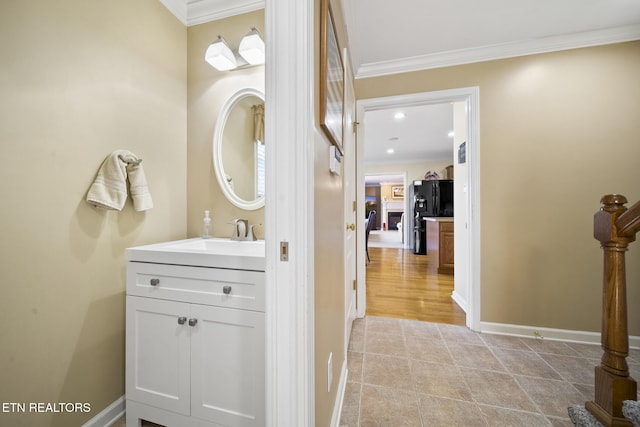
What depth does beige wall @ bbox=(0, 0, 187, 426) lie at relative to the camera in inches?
37.6

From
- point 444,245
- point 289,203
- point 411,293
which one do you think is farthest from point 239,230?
point 444,245

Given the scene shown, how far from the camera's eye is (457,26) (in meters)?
1.86

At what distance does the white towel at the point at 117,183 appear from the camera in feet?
3.93

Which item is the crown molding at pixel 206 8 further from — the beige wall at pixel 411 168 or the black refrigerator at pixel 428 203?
the beige wall at pixel 411 168

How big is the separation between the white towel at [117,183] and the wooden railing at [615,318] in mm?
2269

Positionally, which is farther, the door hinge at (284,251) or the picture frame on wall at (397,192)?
the picture frame on wall at (397,192)

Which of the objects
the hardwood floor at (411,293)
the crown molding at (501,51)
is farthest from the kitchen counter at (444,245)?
the crown molding at (501,51)

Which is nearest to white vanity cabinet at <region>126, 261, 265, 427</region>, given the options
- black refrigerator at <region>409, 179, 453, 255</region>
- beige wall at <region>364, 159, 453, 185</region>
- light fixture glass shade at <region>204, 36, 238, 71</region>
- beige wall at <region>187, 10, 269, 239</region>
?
beige wall at <region>187, 10, 269, 239</region>

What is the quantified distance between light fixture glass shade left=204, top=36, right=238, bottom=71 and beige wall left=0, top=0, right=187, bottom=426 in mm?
329

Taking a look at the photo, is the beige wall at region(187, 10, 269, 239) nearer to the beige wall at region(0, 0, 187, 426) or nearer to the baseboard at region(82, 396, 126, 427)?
the beige wall at region(0, 0, 187, 426)

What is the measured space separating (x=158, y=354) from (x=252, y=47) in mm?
1836

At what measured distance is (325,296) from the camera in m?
0.99

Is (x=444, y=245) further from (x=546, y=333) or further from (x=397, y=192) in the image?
(x=397, y=192)

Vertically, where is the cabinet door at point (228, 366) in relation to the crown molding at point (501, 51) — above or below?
below
